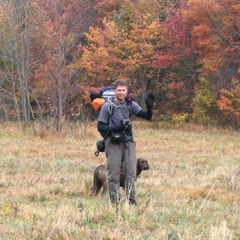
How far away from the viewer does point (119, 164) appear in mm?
5734

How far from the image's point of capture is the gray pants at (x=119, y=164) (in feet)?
18.7

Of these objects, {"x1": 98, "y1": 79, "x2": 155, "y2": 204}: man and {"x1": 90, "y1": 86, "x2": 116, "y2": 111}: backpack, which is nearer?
{"x1": 98, "y1": 79, "x2": 155, "y2": 204}: man

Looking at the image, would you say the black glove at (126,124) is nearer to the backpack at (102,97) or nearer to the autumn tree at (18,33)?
the backpack at (102,97)

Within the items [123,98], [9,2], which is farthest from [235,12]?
[123,98]

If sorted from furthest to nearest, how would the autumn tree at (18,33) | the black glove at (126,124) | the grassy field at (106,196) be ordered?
the autumn tree at (18,33) → the black glove at (126,124) → the grassy field at (106,196)

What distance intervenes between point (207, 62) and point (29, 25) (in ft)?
35.5

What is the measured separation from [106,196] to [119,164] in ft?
3.24

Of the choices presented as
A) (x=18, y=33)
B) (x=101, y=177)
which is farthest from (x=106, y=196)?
(x=18, y=33)

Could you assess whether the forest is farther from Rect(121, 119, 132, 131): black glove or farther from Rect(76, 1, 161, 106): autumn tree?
Rect(121, 119, 132, 131): black glove

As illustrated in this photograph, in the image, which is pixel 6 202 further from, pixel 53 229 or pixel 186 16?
pixel 186 16

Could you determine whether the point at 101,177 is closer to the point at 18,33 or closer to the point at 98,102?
the point at 98,102

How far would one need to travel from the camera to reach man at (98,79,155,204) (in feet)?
18.5

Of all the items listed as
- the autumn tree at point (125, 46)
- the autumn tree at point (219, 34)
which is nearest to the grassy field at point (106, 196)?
the autumn tree at point (219, 34)

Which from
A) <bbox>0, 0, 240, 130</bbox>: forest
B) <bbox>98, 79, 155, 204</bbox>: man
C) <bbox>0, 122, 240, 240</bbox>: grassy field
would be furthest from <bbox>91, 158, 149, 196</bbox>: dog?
<bbox>0, 0, 240, 130</bbox>: forest
